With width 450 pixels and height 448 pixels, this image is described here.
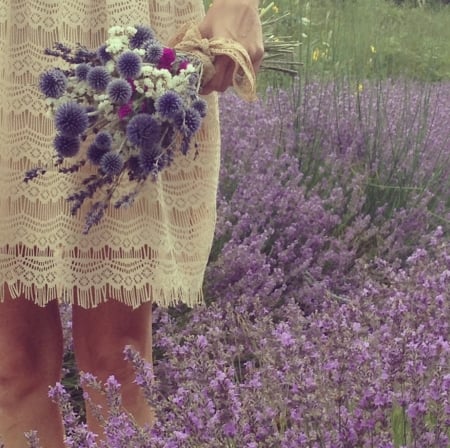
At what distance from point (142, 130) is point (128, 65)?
9 centimetres

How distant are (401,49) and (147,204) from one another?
614 centimetres

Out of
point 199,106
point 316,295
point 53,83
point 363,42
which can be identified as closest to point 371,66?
point 363,42

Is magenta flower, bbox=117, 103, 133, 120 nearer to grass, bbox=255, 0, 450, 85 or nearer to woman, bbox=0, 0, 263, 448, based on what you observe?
woman, bbox=0, 0, 263, 448

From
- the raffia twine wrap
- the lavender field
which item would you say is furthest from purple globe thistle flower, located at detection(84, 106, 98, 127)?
the lavender field

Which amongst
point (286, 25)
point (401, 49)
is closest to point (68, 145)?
point (286, 25)

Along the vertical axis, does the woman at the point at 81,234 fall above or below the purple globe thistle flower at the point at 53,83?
below

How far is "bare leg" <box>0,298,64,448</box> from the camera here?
1.81 metres

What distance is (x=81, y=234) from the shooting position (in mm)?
1732

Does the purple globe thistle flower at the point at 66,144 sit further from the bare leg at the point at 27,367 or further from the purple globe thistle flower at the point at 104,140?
the bare leg at the point at 27,367

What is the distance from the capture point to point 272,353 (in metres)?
1.79

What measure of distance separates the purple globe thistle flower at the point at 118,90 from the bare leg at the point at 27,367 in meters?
0.53

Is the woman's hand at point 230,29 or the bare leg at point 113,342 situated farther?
the bare leg at point 113,342

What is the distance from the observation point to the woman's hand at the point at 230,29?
165 cm

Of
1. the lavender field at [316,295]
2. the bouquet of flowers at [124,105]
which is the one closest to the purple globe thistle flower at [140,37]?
the bouquet of flowers at [124,105]
